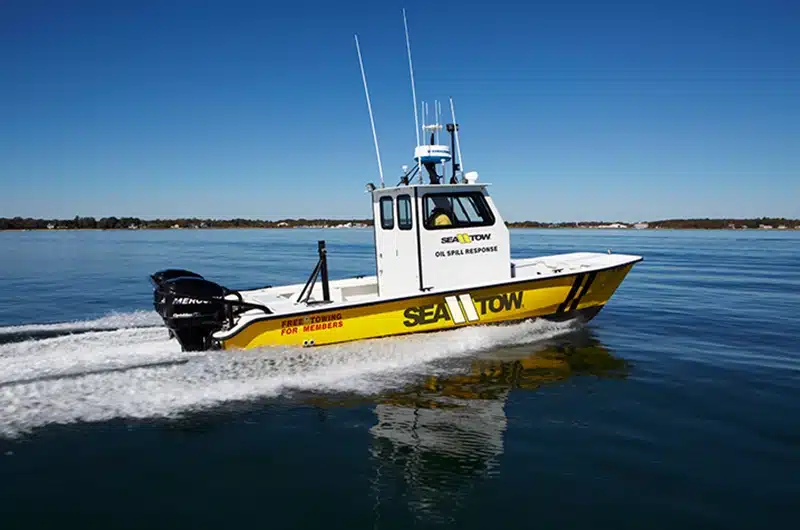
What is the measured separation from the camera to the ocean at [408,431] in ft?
12.4

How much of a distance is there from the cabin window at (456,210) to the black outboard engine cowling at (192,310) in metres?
3.34

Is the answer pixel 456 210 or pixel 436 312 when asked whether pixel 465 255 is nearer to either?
pixel 456 210

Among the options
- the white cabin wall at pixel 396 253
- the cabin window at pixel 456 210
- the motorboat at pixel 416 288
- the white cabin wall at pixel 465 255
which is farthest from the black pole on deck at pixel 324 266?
the cabin window at pixel 456 210

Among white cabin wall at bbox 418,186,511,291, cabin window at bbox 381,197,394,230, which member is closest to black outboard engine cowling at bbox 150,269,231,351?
cabin window at bbox 381,197,394,230

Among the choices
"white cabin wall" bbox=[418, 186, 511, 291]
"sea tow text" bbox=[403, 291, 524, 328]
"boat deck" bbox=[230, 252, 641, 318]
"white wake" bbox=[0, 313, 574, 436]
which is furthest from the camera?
"boat deck" bbox=[230, 252, 641, 318]

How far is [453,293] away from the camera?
814cm

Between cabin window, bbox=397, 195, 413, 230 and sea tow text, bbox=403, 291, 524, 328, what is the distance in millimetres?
1356

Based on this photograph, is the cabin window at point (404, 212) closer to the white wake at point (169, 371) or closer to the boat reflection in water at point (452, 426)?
the white wake at point (169, 371)

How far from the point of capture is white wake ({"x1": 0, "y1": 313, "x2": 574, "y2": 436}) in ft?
17.9

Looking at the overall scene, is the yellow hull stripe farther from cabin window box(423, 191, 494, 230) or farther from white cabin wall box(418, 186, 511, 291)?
cabin window box(423, 191, 494, 230)

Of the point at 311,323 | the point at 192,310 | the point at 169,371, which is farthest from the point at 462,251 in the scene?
the point at 169,371

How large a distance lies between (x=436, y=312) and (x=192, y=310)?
11.3 ft

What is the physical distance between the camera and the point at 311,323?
7500mm

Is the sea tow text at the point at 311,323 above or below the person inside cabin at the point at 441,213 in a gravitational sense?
below
